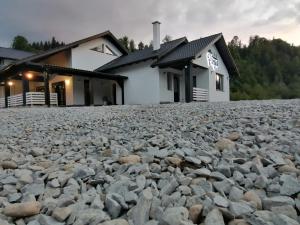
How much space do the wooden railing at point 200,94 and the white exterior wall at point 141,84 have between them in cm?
217

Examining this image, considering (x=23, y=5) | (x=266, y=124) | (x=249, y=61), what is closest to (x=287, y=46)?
(x=249, y=61)

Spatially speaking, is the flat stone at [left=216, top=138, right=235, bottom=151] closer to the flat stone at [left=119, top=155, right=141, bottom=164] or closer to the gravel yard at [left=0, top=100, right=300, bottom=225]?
the gravel yard at [left=0, top=100, right=300, bottom=225]

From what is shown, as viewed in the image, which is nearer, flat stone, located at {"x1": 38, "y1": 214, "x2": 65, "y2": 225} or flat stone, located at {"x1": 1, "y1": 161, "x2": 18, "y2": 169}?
flat stone, located at {"x1": 38, "y1": 214, "x2": 65, "y2": 225}

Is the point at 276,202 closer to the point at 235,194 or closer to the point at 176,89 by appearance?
the point at 235,194

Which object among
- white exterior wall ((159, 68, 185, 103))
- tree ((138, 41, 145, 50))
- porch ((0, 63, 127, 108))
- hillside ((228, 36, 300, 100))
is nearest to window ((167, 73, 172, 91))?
white exterior wall ((159, 68, 185, 103))

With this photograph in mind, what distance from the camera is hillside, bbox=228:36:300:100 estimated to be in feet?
124

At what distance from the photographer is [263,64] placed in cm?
4691

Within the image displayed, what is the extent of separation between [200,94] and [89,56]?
292 inches

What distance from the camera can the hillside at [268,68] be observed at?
37.9 m

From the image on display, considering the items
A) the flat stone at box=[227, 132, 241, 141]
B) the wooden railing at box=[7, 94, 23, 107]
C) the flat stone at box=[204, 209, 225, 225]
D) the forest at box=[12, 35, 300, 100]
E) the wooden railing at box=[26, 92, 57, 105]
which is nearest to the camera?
the flat stone at box=[204, 209, 225, 225]

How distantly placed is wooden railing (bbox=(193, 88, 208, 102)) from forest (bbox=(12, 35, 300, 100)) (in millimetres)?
20439

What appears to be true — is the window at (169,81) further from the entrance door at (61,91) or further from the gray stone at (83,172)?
the gray stone at (83,172)

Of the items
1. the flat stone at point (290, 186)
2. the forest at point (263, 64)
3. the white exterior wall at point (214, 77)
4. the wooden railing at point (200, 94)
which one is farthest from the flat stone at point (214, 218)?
the forest at point (263, 64)

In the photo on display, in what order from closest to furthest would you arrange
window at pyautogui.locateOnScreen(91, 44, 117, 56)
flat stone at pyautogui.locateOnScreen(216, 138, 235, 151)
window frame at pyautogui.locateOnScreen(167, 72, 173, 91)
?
flat stone at pyautogui.locateOnScreen(216, 138, 235, 151), window frame at pyautogui.locateOnScreen(167, 72, 173, 91), window at pyautogui.locateOnScreen(91, 44, 117, 56)
